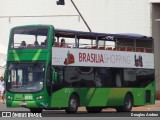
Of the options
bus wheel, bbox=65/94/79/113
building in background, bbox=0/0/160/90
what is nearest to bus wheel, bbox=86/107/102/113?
bus wheel, bbox=65/94/79/113

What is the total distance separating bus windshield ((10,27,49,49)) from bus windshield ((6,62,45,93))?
0.86 m

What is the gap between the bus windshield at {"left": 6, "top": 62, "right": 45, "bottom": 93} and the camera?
29172mm

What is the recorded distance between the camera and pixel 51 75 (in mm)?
29188

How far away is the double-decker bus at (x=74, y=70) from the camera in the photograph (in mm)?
29281

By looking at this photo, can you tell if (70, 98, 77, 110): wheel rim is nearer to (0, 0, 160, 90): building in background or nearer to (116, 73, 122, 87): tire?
(116, 73, 122, 87): tire

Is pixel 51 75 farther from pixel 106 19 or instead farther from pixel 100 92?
pixel 106 19

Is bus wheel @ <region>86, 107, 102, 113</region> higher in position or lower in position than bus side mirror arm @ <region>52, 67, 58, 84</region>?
lower

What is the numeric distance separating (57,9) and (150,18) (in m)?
8.92

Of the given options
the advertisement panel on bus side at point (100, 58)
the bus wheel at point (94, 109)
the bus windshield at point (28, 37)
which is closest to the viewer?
the bus windshield at point (28, 37)

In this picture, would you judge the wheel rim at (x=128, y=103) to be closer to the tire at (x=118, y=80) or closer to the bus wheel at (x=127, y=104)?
the bus wheel at (x=127, y=104)

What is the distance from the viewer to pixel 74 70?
30625mm

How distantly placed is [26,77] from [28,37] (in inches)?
89.5

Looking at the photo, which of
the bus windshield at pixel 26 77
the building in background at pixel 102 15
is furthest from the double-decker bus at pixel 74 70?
the building in background at pixel 102 15

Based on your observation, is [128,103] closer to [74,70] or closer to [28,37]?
[74,70]
